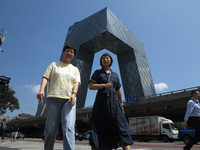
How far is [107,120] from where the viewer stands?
11.1 ft

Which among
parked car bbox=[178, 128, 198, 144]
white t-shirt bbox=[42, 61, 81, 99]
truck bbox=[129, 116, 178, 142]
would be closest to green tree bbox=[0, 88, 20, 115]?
truck bbox=[129, 116, 178, 142]

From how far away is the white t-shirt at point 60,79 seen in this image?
3.36 meters

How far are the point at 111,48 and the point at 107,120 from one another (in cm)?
5640

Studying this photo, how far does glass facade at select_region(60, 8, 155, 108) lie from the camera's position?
175ft

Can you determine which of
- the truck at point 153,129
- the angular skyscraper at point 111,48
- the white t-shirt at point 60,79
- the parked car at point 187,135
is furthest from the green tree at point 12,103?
the white t-shirt at point 60,79

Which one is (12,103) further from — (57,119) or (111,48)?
(57,119)

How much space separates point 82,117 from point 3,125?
27070 millimetres

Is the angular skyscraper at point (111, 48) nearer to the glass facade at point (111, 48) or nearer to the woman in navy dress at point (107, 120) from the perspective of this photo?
the glass facade at point (111, 48)

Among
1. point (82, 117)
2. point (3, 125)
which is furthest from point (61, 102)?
point (82, 117)

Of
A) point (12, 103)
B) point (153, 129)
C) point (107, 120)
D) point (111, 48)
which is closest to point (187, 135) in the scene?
point (153, 129)

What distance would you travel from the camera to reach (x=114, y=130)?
3.30 m

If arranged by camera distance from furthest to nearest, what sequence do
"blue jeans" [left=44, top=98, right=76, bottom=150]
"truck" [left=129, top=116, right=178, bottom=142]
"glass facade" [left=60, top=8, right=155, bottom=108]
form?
"glass facade" [left=60, top=8, right=155, bottom=108], "truck" [left=129, top=116, right=178, bottom=142], "blue jeans" [left=44, top=98, right=76, bottom=150]

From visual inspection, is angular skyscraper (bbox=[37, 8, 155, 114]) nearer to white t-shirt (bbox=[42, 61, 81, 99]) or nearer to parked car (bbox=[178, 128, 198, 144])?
parked car (bbox=[178, 128, 198, 144])

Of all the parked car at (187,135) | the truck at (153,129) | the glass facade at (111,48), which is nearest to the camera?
the parked car at (187,135)
